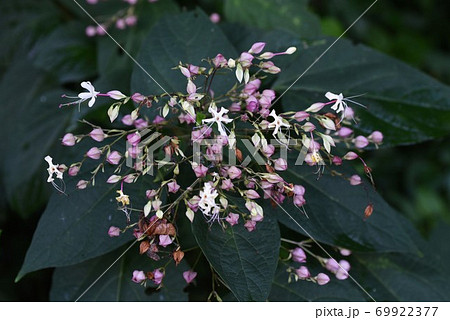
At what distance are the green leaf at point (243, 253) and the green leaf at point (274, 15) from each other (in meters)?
0.65

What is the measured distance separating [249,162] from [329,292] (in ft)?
1.02

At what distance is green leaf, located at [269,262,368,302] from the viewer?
0.93 m

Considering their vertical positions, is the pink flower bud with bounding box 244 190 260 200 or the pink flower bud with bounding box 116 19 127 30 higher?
the pink flower bud with bounding box 244 190 260 200

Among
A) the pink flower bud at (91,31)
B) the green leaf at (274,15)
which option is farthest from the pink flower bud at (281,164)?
the pink flower bud at (91,31)

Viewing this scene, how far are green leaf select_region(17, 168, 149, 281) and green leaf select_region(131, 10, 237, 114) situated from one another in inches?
8.2

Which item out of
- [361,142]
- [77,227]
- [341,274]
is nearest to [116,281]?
[77,227]

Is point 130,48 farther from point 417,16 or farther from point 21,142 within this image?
point 417,16

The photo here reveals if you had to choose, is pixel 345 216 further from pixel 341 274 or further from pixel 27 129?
pixel 27 129

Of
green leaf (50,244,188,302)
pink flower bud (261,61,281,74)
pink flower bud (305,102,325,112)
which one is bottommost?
green leaf (50,244,188,302)

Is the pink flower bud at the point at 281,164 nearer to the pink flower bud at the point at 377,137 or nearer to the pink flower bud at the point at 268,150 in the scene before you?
the pink flower bud at the point at 268,150

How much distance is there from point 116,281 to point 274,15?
758mm

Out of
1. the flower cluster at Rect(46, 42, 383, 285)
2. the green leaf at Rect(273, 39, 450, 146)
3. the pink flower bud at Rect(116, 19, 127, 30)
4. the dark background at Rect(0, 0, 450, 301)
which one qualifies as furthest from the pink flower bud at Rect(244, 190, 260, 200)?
the dark background at Rect(0, 0, 450, 301)

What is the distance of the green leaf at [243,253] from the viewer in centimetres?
77

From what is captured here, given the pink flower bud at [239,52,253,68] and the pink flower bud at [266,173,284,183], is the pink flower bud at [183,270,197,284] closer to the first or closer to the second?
the pink flower bud at [266,173,284,183]
